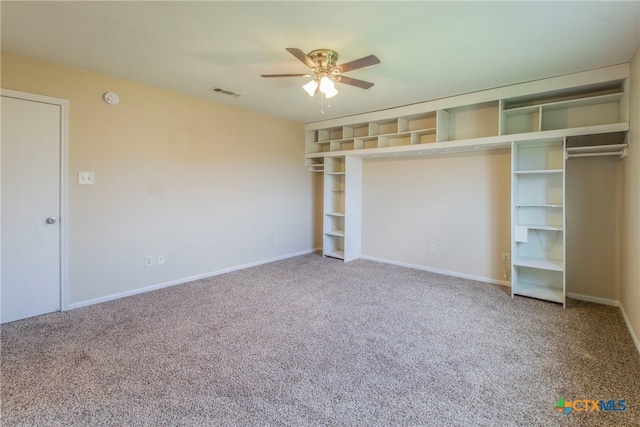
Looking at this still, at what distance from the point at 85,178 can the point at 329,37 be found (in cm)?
283

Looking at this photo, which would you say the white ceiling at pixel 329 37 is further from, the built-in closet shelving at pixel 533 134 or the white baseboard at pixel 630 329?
Answer: the white baseboard at pixel 630 329

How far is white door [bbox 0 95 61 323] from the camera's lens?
2.75 m

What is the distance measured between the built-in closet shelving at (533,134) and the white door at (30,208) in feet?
12.3

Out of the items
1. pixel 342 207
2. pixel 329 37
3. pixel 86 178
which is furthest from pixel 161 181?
pixel 342 207

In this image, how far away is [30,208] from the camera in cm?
288

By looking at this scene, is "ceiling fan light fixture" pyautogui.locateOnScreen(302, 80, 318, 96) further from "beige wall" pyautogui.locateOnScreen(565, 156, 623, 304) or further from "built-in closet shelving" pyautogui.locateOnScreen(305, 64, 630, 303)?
"beige wall" pyautogui.locateOnScreen(565, 156, 623, 304)

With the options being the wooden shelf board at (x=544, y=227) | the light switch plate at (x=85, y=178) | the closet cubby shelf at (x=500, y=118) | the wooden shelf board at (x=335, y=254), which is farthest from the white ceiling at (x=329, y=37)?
the wooden shelf board at (x=335, y=254)

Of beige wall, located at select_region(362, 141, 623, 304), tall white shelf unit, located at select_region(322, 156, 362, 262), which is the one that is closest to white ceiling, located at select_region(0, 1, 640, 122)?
beige wall, located at select_region(362, 141, 623, 304)

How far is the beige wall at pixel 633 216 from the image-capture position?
97.5 inches

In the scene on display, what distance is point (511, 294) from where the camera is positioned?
3.54 m

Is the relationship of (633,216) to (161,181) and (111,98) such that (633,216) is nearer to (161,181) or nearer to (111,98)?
(161,181)

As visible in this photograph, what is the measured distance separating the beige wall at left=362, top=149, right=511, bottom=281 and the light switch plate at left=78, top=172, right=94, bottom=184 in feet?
12.7

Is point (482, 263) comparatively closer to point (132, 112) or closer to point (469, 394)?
point (469, 394)

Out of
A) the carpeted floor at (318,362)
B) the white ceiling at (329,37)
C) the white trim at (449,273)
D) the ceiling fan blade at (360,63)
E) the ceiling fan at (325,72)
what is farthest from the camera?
the white trim at (449,273)
